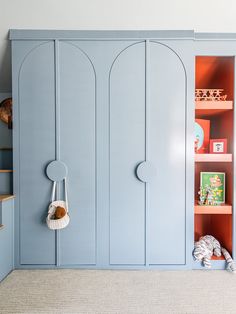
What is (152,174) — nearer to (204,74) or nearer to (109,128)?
(109,128)

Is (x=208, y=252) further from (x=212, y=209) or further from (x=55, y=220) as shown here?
(x=55, y=220)

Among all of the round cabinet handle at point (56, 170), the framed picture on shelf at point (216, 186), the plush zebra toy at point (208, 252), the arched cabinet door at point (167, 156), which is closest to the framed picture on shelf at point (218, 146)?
the framed picture on shelf at point (216, 186)

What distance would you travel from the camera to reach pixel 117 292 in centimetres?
142

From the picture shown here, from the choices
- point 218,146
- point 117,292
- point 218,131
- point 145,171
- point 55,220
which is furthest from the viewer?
point 218,131

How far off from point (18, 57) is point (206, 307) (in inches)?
81.2

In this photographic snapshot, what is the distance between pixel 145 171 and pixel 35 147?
84 centimetres

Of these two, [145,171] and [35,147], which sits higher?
[35,147]

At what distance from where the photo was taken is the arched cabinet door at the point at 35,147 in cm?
167

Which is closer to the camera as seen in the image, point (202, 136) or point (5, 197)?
point (5, 197)

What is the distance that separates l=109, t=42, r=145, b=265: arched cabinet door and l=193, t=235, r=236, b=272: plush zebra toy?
16.9 inches

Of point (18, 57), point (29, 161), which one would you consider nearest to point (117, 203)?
point (29, 161)

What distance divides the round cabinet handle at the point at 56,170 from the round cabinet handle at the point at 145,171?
549mm

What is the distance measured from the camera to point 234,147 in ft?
5.66

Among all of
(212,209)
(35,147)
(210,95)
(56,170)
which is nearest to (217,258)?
(212,209)
